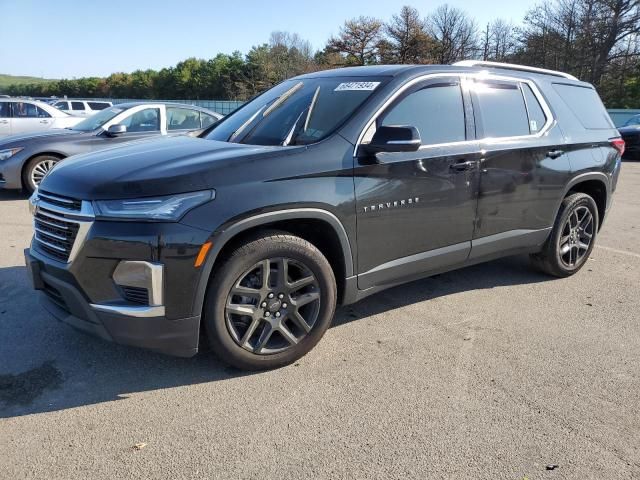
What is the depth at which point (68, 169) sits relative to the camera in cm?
314

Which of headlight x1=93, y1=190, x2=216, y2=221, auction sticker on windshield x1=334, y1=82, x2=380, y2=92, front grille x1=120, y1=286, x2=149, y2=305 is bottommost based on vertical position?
front grille x1=120, y1=286, x2=149, y2=305

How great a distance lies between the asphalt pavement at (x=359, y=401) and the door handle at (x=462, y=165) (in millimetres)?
1165

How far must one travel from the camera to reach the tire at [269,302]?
2.92 m

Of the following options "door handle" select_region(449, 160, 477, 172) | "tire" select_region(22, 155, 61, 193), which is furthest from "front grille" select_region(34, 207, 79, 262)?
"tire" select_region(22, 155, 61, 193)

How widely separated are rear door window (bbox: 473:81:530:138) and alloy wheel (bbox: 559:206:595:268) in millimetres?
1187

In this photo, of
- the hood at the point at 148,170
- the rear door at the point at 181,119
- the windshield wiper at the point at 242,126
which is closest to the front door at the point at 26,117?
the rear door at the point at 181,119

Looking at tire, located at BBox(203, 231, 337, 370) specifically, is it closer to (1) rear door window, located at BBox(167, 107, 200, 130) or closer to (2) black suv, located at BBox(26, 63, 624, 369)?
(2) black suv, located at BBox(26, 63, 624, 369)

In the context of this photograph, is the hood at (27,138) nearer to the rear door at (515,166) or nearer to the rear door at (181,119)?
the rear door at (181,119)

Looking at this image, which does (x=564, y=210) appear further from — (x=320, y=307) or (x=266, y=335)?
(x=266, y=335)

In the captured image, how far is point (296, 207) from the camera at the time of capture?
3023 mm

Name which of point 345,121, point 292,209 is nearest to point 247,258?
point 292,209

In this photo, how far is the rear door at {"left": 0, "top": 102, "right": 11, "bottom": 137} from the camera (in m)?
13.1

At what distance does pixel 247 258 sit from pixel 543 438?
1809 mm

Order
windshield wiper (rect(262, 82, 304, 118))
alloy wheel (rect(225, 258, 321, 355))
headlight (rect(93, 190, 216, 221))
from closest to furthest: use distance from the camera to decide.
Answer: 1. headlight (rect(93, 190, 216, 221))
2. alloy wheel (rect(225, 258, 321, 355))
3. windshield wiper (rect(262, 82, 304, 118))
